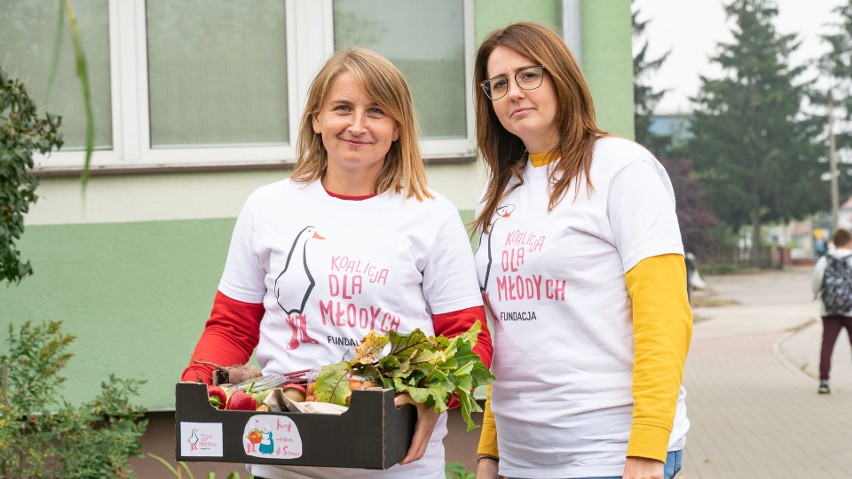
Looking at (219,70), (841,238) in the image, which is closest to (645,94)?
(841,238)

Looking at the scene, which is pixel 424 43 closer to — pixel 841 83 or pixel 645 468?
pixel 645 468

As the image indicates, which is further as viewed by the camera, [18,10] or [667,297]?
[18,10]

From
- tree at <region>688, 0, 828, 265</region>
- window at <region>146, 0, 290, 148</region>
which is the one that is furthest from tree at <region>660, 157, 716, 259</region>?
window at <region>146, 0, 290, 148</region>

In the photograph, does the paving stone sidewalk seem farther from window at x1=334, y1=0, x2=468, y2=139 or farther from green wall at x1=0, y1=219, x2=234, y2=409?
green wall at x1=0, y1=219, x2=234, y2=409

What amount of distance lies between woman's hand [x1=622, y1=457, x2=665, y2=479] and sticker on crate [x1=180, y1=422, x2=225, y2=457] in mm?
852

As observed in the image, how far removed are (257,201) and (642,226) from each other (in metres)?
0.93

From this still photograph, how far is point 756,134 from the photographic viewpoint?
6919 cm

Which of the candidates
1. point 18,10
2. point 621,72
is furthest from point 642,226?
point 18,10

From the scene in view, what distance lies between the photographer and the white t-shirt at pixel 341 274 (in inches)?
91.0

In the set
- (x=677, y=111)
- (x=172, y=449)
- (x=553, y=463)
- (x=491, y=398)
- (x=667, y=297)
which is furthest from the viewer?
(x=677, y=111)

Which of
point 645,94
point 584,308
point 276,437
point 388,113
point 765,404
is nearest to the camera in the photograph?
point 276,437

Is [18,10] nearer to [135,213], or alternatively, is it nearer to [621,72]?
[135,213]

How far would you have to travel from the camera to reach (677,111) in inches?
3204

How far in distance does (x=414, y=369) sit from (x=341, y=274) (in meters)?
0.30
